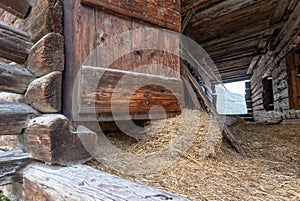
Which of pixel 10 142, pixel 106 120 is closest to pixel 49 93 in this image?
pixel 106 120

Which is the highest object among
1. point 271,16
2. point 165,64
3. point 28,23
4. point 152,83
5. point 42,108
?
point 271,16

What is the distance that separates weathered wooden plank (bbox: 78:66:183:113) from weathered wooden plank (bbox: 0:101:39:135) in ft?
1.02

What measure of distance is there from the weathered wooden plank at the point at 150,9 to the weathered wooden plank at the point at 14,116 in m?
0.64

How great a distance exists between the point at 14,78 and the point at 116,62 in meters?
0.56

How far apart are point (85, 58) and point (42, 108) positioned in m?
0.34

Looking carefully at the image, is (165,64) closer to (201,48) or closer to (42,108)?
(42,108)

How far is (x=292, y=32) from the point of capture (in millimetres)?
3434

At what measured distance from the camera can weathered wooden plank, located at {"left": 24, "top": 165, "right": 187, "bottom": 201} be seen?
0.58 m

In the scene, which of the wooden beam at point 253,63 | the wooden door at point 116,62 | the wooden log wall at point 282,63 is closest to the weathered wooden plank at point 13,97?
the wooden door at point 116,62

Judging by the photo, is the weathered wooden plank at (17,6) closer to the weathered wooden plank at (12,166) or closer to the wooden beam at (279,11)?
the weathered wooden plank at (12,166)

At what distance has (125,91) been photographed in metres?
1.18

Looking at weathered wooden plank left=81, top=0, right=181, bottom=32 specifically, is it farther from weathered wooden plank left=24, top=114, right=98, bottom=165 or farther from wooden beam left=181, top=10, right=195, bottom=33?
wooden beam left=181, top=10, right=195, bottom=33

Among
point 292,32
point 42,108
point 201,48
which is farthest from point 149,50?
point 292,32

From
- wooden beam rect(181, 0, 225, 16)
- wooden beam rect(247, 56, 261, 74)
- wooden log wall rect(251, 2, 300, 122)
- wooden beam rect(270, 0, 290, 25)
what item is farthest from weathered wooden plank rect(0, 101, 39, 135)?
wooden beam rect(247, 56, 261, 74)
